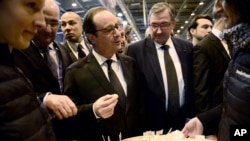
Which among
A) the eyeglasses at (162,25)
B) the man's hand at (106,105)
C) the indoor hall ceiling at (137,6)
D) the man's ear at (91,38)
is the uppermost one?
the indoor hall ceiling at (137,6)

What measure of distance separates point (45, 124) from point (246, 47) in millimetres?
795

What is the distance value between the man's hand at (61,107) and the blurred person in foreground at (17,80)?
0.37m

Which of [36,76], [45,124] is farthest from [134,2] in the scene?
[45,124]

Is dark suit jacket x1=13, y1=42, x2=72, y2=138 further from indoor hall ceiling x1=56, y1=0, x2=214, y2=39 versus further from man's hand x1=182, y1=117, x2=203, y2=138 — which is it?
indoor hall ceiling x1=56, y1=0, x2=214, y2=39

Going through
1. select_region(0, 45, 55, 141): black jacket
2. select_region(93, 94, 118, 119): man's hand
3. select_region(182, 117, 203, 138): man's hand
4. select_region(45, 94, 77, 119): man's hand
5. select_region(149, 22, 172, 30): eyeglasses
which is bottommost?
select_region(182, 117, 203, 138): man's hand

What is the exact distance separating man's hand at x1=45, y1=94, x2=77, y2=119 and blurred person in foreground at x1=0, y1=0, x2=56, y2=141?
1.21 feet

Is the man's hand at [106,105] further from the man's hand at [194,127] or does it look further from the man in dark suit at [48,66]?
the man's hand at [194,127]

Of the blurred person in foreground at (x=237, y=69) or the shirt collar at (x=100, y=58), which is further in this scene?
the shirt collar at (x=100, y=58)

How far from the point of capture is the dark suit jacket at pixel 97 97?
77.5 inches

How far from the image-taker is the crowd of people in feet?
3.09

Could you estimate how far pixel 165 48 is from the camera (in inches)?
97.8

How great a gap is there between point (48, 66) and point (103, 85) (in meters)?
0.40

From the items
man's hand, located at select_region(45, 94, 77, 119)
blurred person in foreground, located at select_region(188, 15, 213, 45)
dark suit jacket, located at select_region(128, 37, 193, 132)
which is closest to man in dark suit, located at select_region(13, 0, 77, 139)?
man's hand, located at select_region(45, 94, 77, 119)

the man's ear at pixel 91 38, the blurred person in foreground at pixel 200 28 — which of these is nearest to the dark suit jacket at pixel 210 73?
the man's ear at pixel 91 38
